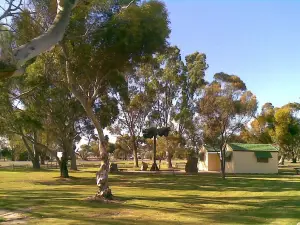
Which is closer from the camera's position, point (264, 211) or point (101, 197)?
point (264, 211)

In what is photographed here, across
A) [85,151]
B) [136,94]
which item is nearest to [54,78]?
[136,94]

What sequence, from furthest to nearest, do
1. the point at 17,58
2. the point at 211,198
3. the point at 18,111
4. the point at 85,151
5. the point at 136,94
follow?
the point at 85,151 → the point at 136,94 → the point at 18,111 → the point at 211,198 → the point at 17,58

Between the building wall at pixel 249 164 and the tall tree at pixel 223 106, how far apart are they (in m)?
13.3

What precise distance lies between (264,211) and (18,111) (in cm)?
2111

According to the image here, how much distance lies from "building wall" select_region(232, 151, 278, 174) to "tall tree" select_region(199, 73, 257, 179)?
13313 millimetres

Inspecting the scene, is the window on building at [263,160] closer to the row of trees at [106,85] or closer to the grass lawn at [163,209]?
the row of trees at [106,85]

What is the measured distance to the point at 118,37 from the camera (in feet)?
53.8

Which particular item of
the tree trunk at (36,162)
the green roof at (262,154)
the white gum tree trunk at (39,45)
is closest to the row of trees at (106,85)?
the white gum tree trunk at (39,45)

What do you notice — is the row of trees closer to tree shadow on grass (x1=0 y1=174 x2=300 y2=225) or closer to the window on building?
tree shadow on grass (x1=0 y1=174 x2=300 y2=225)

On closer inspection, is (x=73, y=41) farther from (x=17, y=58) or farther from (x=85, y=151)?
(x=85, y=151)

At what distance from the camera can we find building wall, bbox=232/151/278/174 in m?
44.2

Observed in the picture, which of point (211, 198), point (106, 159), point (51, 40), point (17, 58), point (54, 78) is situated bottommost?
point (211, 198)

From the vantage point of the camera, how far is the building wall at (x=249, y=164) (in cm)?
4419

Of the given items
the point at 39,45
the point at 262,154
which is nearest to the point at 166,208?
the point at 39,45
